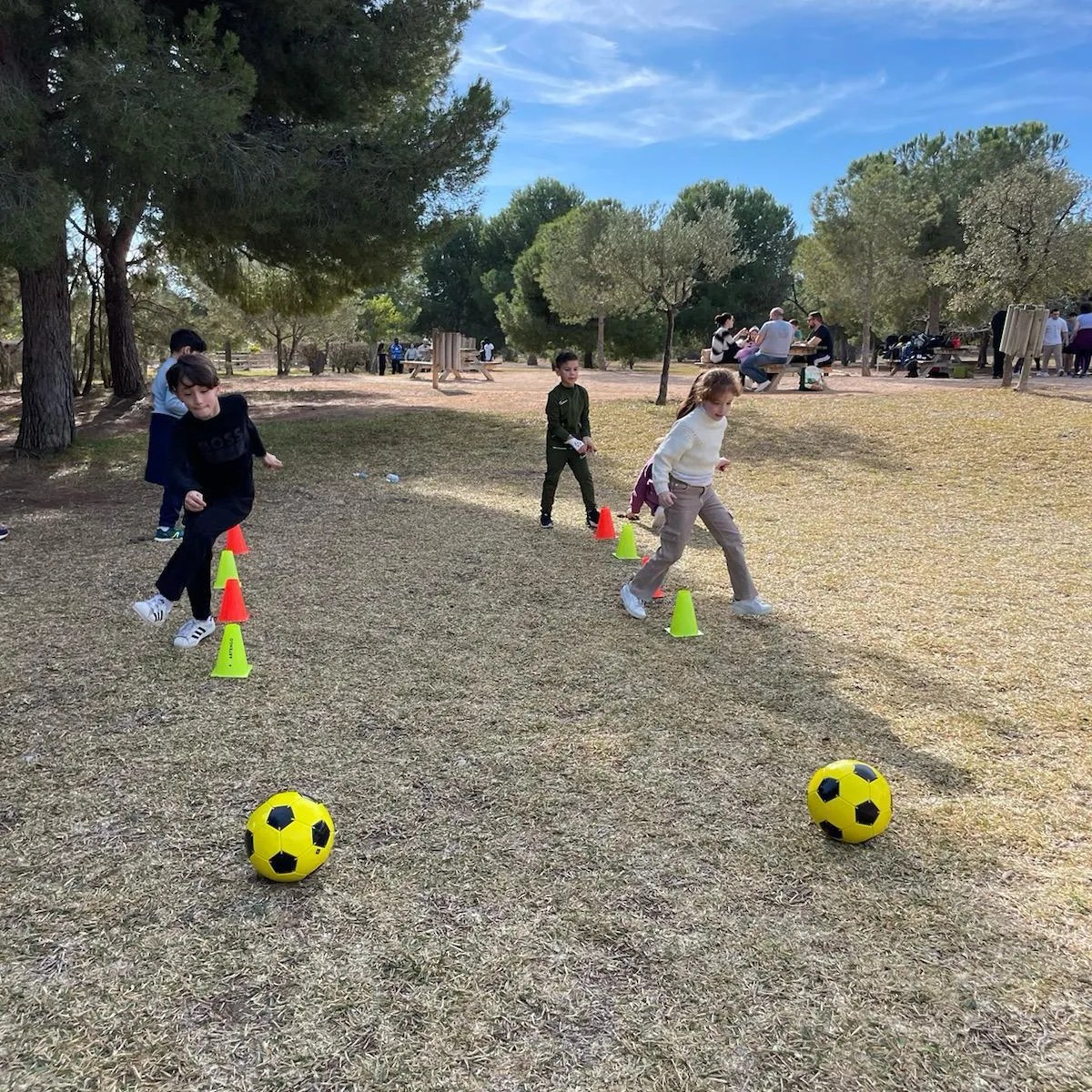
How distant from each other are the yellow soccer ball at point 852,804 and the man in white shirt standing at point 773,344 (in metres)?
15.0

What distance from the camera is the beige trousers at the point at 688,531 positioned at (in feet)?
17.6

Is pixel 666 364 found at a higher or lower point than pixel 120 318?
lower

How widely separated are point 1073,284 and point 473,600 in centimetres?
2085

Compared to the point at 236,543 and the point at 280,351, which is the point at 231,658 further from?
the point at 280,351

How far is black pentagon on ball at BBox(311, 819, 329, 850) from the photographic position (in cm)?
294

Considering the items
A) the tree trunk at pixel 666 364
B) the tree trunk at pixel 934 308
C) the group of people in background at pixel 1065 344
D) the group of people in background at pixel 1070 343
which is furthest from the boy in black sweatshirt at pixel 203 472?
the tree trunk at pixel 934 308

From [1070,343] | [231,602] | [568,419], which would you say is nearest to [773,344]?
[1070,343]

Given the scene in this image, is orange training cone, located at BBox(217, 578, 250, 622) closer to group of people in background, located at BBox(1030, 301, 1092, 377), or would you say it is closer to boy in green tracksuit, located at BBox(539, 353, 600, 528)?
boy in green tracksuit, located at BBox(539, 353, 600, 528)

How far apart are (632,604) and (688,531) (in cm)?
73

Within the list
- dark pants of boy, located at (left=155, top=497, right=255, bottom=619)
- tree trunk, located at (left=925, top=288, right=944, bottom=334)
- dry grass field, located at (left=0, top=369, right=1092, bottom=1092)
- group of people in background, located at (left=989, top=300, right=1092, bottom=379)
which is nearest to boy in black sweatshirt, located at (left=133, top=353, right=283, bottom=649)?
dark pants of boy, located at (left=155, top=497, right=255, bottom=619)

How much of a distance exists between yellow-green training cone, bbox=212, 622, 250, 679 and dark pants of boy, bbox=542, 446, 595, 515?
12.0ft

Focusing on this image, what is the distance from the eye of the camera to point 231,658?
4.65 metres

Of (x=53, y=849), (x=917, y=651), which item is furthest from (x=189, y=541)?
(x=917, y=651)

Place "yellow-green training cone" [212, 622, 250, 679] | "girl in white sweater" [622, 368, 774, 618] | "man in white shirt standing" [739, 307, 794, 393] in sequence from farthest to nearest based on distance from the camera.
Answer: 1. "man in white shirt standing" [739, 307, 794, 393]
2. "girl in white sweater" [622, 368, 774, 618]
3. "yellow-green training cone" [212, 622, 250, 679]
